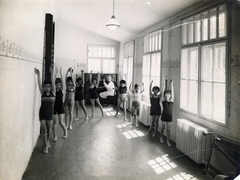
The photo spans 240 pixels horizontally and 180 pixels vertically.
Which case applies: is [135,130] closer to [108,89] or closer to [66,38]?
[108,89]

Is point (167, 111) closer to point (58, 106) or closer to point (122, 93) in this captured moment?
point (122, 93)

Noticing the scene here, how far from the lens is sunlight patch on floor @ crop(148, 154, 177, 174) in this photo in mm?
1653

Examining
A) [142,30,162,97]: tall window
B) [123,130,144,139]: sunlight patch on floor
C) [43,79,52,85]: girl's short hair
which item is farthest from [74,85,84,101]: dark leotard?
[142,30,162,97]: tall window

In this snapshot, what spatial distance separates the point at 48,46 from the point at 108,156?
107cm

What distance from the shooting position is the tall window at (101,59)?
1.54 m

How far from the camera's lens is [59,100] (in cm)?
144

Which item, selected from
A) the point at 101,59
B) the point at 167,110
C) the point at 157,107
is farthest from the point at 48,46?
the point at 167,110

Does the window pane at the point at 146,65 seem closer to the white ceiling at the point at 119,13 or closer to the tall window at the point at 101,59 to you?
the white ceiling at the point at 119,13

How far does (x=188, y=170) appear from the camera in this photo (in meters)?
1.73

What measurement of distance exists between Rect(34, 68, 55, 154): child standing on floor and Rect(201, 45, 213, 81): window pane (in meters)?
1.51

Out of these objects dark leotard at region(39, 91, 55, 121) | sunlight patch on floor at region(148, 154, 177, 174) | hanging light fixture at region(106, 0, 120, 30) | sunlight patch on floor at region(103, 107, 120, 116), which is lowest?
sunlight patch on floor at region(148, 154, 177, 174)

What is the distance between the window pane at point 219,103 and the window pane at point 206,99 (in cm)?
5

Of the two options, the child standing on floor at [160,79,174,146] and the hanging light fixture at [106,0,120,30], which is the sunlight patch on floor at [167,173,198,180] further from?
the hanging light fixture at [106,0,120,30]

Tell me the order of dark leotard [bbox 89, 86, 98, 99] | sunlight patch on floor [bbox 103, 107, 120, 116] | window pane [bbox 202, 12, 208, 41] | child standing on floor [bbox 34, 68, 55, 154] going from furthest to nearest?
window pane [bbox 202, 12, 208, 41] → sunlight patch on floor [bbox 103, 107, 120, 116] → dark leotard [bbox 89, 86, 98, 99] → child standing on floor [bbox 34, 68, 55, 154]
